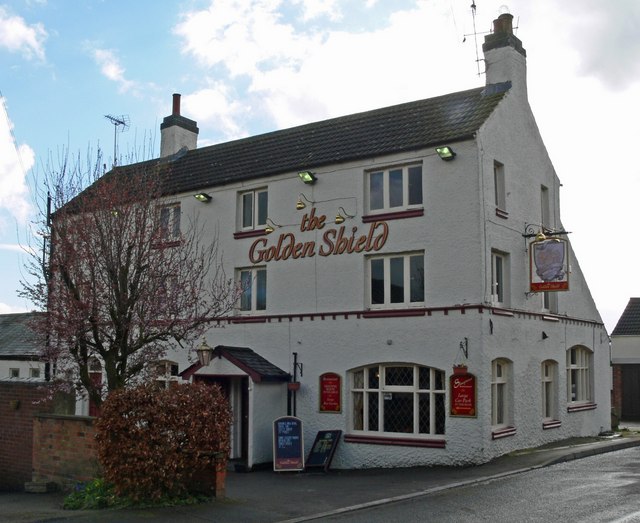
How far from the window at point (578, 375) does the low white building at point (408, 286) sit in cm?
7

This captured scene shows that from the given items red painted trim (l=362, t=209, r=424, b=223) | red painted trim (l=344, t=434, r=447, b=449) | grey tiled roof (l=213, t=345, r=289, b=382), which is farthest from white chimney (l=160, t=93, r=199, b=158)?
red painted trim (l=344, t=434, r=447, b=449)

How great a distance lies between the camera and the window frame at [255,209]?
838 inches

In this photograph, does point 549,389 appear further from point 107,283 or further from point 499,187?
point 107,283

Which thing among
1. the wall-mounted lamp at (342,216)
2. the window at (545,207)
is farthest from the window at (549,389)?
the wall-mounted lamp at (342,216)

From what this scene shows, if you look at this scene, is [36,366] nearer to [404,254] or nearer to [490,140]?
[404,254]

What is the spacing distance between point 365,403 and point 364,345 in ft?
4.77

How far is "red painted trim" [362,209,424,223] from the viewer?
18188mm

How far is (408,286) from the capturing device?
1830 centimetres

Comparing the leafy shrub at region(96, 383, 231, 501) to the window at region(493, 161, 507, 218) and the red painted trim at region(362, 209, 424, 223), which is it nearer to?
the red painted trim at region(362, 209, 424, 223)

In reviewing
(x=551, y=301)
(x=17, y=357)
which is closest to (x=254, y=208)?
(x=551, y=301)

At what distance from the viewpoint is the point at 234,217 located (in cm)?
2164

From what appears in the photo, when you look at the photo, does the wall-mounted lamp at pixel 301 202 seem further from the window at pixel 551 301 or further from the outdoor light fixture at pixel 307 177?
the window at pixel 551 301

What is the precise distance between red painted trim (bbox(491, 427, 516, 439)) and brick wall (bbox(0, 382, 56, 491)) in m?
9.81

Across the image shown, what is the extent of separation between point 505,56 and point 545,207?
448cm
